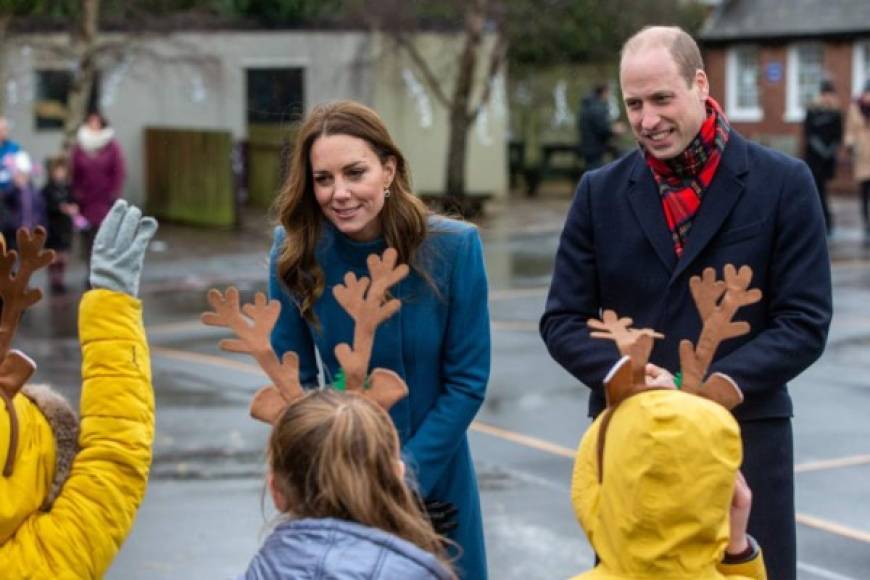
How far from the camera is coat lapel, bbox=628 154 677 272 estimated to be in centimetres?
428

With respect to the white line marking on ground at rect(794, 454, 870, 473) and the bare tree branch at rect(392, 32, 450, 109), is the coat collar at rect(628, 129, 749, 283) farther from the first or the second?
the bare tree branch at rect(392, 32, 450, 109)

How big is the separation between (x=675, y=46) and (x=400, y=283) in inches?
34.8

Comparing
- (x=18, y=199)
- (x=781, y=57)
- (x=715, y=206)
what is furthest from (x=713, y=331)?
(x=781, y=57)

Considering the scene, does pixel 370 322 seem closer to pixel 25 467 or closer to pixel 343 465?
pixel 343 465

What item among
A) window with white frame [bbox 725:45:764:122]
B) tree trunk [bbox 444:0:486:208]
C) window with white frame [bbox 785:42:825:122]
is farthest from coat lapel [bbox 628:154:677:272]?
window with white frame [bbox 725:45:764:122]

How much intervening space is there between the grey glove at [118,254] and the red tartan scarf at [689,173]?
51.4 inches

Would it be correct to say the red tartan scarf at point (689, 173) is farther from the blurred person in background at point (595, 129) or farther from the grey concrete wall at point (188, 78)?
the blurred person in background at point (595, 129)

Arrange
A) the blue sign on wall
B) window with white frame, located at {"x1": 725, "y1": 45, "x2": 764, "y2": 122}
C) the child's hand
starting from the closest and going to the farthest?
the child's hand, the blue sign on wall, window with white frame, located at {"x1": 725, "y1": 45, "x2": 764, "y2": 122}

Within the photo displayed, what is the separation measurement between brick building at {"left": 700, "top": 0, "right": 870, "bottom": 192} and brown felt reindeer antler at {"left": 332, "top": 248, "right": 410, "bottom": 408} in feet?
98.8

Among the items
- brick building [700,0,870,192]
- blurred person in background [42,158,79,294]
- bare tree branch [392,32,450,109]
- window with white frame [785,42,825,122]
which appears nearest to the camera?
blurred person in background [42,158,79,294]

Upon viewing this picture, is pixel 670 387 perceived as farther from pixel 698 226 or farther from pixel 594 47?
pixel 594 47

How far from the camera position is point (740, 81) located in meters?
36.9

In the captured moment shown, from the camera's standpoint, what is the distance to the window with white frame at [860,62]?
3401cm

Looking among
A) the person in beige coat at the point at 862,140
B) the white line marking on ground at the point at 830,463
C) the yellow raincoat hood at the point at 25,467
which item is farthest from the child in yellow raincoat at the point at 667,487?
the person in beige coat at the point at 862,140
